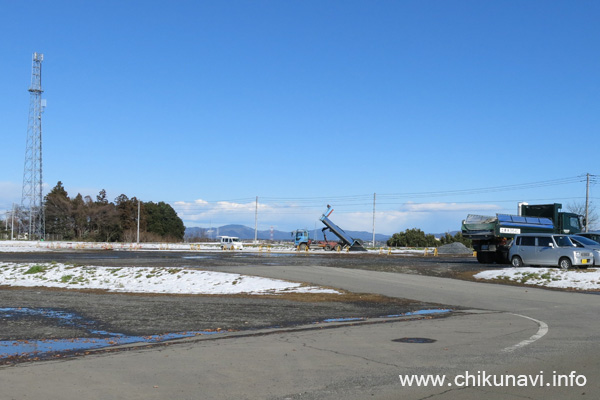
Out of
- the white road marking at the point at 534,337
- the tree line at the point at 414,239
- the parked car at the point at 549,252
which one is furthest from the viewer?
the tree line at the point at 414,239

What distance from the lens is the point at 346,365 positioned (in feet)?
26.3

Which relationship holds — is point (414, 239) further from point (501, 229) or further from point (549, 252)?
point (549, 252)

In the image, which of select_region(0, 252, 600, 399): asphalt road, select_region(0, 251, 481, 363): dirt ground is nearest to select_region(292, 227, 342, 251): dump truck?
select_region(0, 251, 481, 363): dirt ground

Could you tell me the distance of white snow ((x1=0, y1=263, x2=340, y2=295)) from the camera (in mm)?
20438

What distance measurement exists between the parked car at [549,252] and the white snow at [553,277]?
150 centimetres

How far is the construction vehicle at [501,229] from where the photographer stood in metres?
34.8

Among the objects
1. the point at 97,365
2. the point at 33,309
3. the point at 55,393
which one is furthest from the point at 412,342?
the point at 33,309

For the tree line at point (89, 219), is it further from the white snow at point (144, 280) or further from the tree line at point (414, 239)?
the white snow at point (144, 280)

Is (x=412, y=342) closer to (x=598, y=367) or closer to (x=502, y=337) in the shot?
(x=502, y=337)

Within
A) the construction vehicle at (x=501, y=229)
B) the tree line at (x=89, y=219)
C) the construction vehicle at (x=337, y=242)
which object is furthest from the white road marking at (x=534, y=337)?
the tree line at (x=89, y=219)

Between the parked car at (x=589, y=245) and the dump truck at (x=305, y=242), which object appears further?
the dump truck at (x=305, y=242)

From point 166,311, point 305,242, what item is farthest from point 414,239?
point 166,311

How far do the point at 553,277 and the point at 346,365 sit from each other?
1838 centimetres

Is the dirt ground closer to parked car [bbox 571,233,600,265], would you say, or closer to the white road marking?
the white road marking
